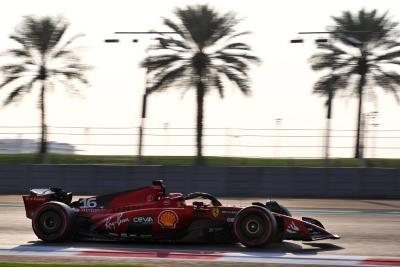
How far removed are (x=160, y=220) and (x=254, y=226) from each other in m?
1.40

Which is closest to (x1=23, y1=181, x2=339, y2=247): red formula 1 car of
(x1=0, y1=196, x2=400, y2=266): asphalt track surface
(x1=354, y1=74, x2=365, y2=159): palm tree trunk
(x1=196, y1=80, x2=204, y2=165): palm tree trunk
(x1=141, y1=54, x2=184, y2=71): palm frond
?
(x1=0, y1=196, x2=400, y2=266): asphalt track surface

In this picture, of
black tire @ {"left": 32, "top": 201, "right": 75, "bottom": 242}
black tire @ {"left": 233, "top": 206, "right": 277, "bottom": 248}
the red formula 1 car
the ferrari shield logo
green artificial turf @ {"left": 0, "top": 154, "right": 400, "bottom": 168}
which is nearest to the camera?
black tire @ {"left": 233, "top": 206, "right": 277, "bottom": 248}

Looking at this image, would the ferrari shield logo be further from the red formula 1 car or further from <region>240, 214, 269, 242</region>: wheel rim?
<region>240, 214, 269, 242</region>: wheel rim

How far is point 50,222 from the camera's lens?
38.0 ft

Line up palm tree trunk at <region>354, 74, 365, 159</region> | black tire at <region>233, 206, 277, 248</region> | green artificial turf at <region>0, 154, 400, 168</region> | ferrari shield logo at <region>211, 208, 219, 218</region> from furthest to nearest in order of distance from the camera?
green artificial turf at <region>0, 154, 400, 168</region> → palm tree trunk at <region>354, 74, 365, 159</region> → ferrari shield logo at <region>211, 208, 219, 218</region> → black tire at <region>233, 206, 277, 248</region>

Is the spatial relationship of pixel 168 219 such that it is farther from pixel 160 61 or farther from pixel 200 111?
pixel 160 61

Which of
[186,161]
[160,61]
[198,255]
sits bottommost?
[198,255]

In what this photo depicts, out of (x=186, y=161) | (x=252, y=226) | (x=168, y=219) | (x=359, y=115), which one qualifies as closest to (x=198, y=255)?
(x=252, y=226)

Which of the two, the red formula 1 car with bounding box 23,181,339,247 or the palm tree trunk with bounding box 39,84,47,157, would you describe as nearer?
the red formula 1 car with bounding box 23,181,339,247

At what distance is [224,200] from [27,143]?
8904 millimetres

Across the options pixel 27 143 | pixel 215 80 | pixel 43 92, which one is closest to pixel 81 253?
pixel 27 143

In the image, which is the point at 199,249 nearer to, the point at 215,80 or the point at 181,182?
the point at 181,182

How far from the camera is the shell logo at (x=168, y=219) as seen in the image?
1114cm

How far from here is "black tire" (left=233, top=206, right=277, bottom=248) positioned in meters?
10.6
